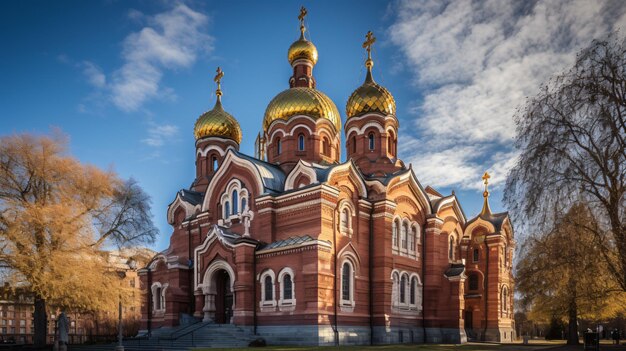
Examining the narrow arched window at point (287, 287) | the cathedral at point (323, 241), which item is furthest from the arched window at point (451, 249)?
the narrow arched window at point (287, 287)

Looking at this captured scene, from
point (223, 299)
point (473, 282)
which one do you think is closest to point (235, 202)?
point (223, 299)

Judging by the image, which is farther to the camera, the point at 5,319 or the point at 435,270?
the point at 5,319

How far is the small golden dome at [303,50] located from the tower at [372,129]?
3793mm

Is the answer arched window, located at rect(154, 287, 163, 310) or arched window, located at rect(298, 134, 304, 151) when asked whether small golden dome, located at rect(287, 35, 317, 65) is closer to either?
arched window, located at rect(298, 134, 304, 151)

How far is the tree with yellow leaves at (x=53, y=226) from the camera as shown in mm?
19250

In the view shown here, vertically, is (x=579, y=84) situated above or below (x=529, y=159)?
above

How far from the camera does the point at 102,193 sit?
2312 centimetres

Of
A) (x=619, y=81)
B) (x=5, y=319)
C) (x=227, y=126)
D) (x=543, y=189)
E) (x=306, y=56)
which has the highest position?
(x=306, y=56)

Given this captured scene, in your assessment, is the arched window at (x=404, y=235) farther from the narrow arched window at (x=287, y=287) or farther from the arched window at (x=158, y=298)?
the arched window at (x=158, y=298)

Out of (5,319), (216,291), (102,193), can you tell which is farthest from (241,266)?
(5,319)

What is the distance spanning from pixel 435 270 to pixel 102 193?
1785cm

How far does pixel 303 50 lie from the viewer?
1270 inches

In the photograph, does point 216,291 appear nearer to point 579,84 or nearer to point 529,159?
point 529,159

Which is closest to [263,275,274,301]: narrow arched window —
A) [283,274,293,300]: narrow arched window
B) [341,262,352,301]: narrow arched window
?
[283,274,293,300]: narrow arched window
